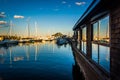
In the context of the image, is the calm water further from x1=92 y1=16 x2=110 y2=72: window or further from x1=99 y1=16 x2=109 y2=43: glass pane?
x1=99 y1=16 x2=109 y2=43: glass pane

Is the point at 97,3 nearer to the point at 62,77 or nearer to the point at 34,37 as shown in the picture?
the point at 62,77

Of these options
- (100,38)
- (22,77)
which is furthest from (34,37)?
(100,38)

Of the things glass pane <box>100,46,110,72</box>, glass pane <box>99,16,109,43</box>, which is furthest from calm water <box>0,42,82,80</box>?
glass pane <box>99,16,109,43</box>

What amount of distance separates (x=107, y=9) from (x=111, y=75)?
2.29 metres

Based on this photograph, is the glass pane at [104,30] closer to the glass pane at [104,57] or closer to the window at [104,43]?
the window at [104,43]

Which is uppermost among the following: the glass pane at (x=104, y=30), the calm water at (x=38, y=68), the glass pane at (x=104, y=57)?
the glass pane at (x=104, y=30)

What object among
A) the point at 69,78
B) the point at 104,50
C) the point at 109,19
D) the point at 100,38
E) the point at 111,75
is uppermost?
the point at 109,19

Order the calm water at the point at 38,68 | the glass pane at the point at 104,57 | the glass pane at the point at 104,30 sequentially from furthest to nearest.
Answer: the calm water at the point at 38,68
the glass pane at the point at 104,57
the glass pane at the point at 104,30

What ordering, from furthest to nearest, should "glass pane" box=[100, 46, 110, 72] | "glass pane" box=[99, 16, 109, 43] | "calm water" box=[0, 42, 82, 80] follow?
"calm water" box=[0, 42, 82, 80] < "glass pane" box=[100, 46, 110, 72] < "glass pane" box=[99, 16, 109, 43]

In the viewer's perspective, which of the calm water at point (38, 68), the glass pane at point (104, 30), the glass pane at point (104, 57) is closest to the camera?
the glass pane at point (104, 30)

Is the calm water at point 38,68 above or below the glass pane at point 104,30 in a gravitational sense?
below

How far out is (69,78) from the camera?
1600cm

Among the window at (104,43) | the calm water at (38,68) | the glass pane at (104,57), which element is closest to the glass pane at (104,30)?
the window at (104,43)

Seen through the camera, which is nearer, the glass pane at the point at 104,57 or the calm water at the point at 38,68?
the glass pane at the point at 104,57
